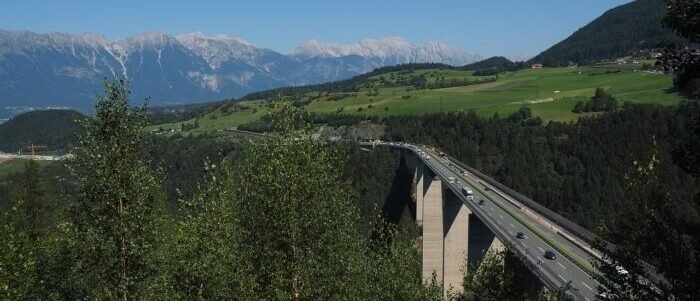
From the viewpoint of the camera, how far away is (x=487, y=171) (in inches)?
5891

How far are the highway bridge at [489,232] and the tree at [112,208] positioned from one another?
25.9 metres

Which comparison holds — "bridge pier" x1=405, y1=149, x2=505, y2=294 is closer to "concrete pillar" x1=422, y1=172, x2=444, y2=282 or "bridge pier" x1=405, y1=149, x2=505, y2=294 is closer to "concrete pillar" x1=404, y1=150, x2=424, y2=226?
"concrete pillar" x1=422, y1=172, x2=444, y2=282

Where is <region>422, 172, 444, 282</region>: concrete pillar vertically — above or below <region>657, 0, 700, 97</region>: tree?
below

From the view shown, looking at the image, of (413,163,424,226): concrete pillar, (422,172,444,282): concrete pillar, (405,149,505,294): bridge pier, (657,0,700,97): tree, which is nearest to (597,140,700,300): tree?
(657,0,700,97): tree

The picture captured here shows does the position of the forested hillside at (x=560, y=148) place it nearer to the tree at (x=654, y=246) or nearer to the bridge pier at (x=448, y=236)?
the bridge pier at (x=448, y=236)

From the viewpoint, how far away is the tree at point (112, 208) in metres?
17.7

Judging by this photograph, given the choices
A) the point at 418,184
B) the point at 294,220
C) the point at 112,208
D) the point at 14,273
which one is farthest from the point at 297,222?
the point at 418,184

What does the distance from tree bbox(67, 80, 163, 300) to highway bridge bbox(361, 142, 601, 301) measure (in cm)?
2592

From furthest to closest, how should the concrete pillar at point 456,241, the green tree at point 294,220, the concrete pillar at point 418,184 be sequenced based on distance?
1. the concrete pillar at point 418,184
2. the concrete pillar at point 456,241
3. the green tree at point 294,220

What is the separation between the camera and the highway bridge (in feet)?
146

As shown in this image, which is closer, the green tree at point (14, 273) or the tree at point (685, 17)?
the tree at point (685, 17)

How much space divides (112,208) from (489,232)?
191ft

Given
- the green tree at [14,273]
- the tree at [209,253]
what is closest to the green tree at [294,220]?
the tree at [209,253]

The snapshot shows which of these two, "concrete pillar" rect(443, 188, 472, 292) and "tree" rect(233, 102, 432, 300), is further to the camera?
"concrete pillar" rect(443, 188, 472, 292)
